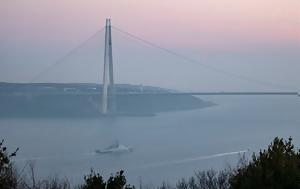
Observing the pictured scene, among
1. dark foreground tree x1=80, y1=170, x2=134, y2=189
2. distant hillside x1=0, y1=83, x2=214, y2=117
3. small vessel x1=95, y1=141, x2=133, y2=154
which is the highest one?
distant hillside x1=0, y1=83, x2=214, y2=117

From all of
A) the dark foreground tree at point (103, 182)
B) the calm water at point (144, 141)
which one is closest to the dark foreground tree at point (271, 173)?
the dark foreground tree at point (103, 182)

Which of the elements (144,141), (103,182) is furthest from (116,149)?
(103,182)

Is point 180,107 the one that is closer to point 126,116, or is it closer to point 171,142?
point 126,116

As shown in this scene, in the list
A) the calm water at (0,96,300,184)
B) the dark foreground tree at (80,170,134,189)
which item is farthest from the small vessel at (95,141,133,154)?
the dark foreground tree at (80,170,134,189)

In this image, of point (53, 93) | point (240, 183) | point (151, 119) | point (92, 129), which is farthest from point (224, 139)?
point (240, 183)

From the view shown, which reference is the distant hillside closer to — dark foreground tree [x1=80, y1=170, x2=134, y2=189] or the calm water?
the calm water
